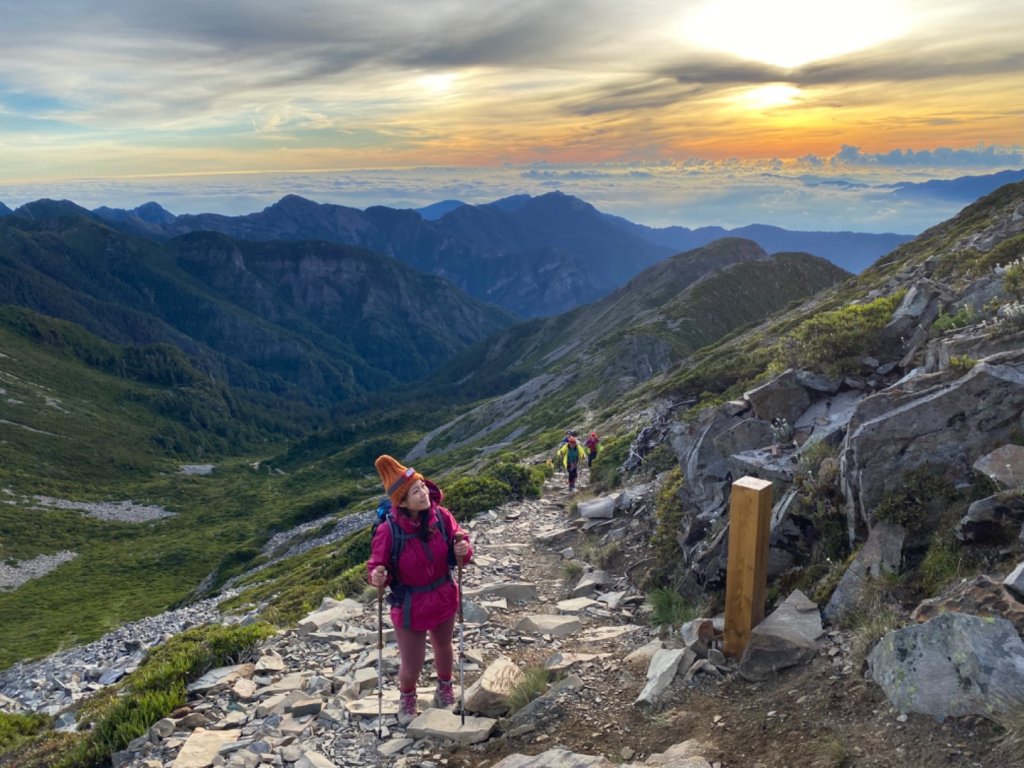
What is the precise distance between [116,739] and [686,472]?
983cm

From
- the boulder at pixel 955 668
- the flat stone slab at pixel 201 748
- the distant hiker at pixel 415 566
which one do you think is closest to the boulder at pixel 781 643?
the boulder at pixel 955 668

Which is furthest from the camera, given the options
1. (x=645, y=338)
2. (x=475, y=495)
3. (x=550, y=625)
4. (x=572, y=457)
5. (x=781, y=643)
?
(x=645, y=338)

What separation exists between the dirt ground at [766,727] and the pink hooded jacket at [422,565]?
1.54 metres

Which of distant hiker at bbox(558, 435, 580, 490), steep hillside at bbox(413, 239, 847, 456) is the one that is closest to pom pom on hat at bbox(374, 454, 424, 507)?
distant hiker at bbox(558, 435, 580, 490)

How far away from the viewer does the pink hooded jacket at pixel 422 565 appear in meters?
8.25

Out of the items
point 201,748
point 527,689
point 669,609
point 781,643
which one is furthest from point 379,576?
point 669,609

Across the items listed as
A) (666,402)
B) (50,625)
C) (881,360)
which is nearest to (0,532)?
(50,625)

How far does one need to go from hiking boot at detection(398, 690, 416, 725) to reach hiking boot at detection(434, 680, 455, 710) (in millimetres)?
359

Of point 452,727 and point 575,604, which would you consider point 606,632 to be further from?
point 452,727

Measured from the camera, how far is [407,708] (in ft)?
27.7

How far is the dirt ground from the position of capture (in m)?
5.32

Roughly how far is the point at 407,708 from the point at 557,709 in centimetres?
196

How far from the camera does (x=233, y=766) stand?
775cm

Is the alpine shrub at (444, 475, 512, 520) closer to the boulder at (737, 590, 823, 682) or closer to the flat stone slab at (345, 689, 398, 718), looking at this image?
the flat stone slab at (345, 689, 398, 718)
